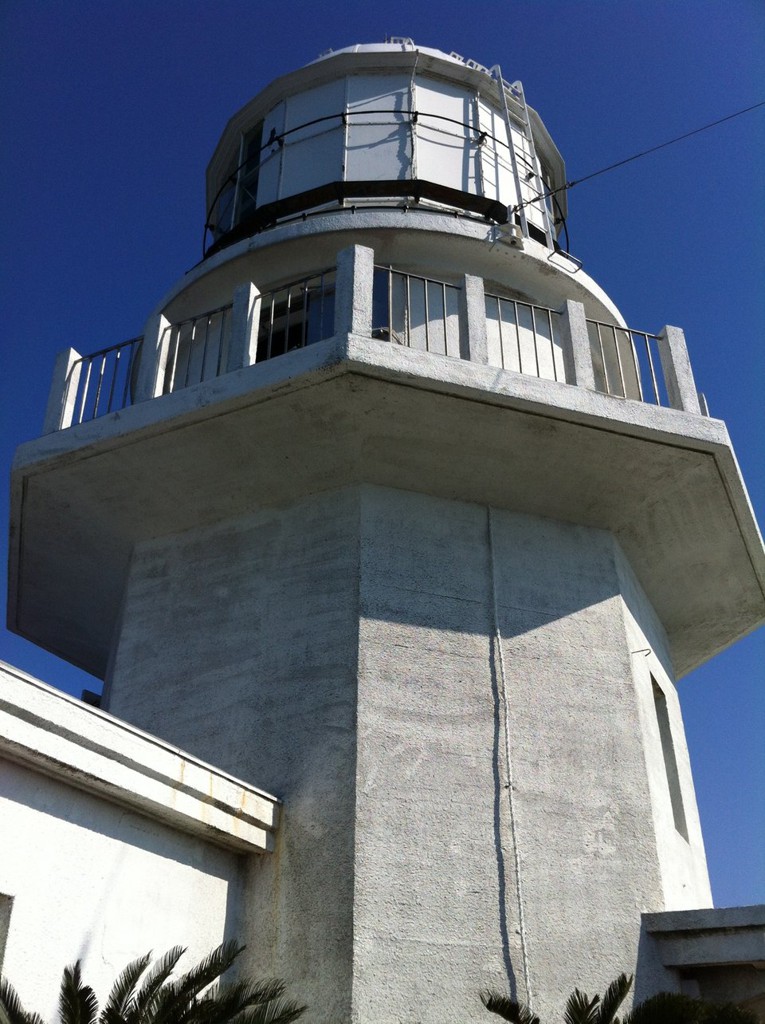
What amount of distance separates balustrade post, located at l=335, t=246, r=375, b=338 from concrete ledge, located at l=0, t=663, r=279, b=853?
165 inches

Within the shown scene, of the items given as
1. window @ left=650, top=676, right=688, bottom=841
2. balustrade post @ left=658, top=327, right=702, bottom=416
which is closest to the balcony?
balustrade post @ left=658, top=327, right=702, bottom=416

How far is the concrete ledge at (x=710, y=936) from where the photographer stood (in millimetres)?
8531

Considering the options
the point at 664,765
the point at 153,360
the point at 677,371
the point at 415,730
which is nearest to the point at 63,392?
the point at 153,360

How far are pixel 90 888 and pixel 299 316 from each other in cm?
685

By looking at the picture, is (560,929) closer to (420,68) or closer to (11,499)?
(11,499)

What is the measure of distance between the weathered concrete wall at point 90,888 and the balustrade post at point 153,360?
4530mm

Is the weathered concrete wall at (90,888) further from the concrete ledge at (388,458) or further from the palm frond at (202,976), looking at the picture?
the concrete ledge at (388,458)

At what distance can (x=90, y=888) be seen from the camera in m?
7.47

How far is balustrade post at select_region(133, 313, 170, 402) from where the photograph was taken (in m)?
10.9

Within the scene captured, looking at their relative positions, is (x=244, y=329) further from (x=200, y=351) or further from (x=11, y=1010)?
(x=11, y=1010)

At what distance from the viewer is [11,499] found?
11336 mm

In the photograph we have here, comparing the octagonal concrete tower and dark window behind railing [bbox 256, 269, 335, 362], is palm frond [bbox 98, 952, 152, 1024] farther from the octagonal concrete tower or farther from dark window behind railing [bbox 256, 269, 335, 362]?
dark window behind railing [bbox 256, 269, 335, 362]

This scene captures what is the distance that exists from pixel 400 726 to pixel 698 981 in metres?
3.28

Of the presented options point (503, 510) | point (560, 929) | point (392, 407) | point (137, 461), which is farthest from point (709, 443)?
point (137, 461)
